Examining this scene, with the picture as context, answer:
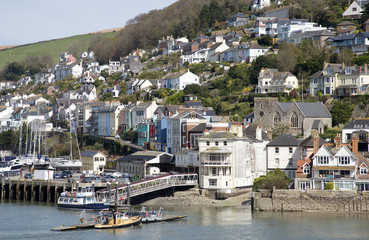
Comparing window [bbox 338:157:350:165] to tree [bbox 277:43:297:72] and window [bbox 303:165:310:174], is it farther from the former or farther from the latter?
tree [bbox 277:43:297:72]

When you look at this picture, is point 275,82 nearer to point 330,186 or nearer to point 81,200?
point 330,186

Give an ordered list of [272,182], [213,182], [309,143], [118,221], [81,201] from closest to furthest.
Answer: [118,221]
[272,182]
[81,201]
[213,182]
[309,143]

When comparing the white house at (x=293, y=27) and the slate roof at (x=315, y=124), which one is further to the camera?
the white house at (x=293, y=27)

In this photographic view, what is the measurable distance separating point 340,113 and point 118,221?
36.1m

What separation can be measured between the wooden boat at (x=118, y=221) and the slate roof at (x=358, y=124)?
2840 centimetres

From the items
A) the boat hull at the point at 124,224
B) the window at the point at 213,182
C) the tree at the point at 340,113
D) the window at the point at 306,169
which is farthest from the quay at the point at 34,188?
the tree at the point at 340,113

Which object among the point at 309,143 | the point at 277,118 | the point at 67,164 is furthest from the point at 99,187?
the point at 277,118

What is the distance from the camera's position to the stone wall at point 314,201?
62.1 metres

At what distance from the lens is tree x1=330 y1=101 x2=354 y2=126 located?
85.2m

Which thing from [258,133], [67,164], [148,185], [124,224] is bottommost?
[124,224]

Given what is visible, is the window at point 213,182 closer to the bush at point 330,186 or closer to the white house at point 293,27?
the bush at point 330,186

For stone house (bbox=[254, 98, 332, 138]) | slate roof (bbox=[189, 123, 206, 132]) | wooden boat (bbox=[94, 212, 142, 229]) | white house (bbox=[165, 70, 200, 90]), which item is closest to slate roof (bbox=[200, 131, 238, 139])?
slate roof (bbox=[189, 123, 206, 132])

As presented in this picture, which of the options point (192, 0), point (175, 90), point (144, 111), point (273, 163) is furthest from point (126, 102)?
point (192, 0)

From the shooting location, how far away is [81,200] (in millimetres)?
69875
